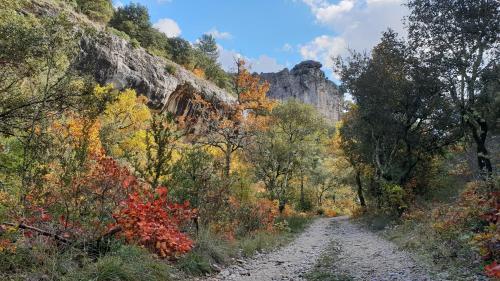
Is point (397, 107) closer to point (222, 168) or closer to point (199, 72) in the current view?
point (222, 168)

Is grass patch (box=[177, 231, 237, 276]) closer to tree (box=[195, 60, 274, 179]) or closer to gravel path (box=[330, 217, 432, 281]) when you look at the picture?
gravel path (box=[330, 217, 432, 281])

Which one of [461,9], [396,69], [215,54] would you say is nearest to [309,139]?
[396,69]

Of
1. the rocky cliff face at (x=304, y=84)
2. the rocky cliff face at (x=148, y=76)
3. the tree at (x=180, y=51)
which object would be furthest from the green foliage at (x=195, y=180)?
the rocky cliff face at (x=304, y=84)

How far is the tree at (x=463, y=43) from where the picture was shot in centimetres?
1456

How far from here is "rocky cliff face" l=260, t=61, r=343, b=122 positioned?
350ft

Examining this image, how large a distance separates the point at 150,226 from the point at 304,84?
103m

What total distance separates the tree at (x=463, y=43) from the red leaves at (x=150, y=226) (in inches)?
479

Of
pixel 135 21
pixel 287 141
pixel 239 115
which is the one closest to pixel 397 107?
pixel 239 115

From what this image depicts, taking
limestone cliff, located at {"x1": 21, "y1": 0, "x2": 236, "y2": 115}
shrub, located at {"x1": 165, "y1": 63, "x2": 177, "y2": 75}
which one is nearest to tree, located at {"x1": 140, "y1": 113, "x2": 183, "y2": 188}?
limestone cliff, located at {"x1": 21, "y1": 0, "x2": 236, "y2": 115}

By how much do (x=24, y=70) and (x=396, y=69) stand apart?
58.5ft

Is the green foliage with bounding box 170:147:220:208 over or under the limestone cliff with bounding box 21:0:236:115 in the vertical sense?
under

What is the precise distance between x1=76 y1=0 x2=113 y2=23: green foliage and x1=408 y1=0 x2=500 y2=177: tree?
102 ft

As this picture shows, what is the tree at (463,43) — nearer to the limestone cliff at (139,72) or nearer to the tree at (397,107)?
the tree at (397,107)

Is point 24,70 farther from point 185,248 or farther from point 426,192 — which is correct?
point 426,192
